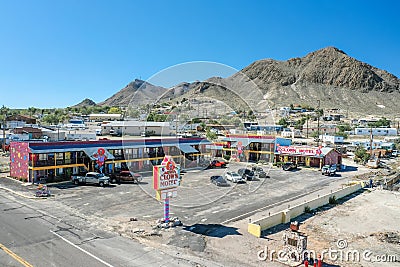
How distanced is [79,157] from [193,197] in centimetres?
1633

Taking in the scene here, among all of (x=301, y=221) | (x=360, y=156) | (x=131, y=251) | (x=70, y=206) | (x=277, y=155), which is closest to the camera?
(x=131, y=251)

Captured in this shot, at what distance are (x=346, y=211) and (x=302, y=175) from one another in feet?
58.2

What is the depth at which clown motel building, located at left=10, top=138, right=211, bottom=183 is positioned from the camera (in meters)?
33.6

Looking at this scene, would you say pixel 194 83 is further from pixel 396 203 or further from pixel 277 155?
pixel 277 155

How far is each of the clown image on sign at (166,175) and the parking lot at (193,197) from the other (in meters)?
3.50

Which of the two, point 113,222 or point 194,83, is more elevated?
point 194,83

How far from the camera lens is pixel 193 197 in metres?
28.8

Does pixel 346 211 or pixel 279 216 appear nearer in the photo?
pixel 279 216

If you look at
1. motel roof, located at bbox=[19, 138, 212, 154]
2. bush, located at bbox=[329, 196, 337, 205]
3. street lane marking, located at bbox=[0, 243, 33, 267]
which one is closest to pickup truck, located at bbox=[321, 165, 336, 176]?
bush, located at bbox=[329, 196, 337, 205]

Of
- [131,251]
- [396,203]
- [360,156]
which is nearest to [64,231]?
[131,251]

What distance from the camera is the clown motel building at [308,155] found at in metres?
48.9

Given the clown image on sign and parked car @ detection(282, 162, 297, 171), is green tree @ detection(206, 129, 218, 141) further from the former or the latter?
parked car @ detection(282, 162, 297, 171)

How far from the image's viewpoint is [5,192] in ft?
96.2

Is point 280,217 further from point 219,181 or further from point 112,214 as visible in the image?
point 112,214
